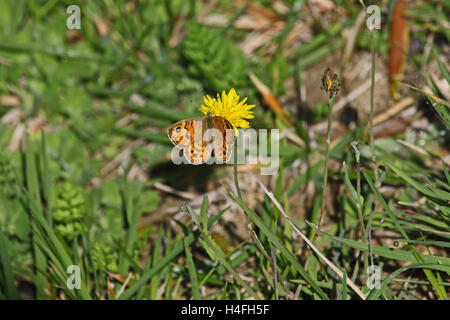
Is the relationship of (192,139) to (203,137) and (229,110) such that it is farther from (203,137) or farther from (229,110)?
(229,110)

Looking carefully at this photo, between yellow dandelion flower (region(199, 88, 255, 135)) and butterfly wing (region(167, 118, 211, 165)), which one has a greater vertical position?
yellow dandelion flower (region(199, 88, 255, 135))

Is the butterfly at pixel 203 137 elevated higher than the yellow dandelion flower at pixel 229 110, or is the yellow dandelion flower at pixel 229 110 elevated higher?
the yellow dandelion flower at pixel 229 110

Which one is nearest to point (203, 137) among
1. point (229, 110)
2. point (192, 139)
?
point (192, 139)

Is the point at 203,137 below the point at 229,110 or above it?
below

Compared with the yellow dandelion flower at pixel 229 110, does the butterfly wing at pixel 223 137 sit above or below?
below

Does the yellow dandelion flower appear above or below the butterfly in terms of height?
above
